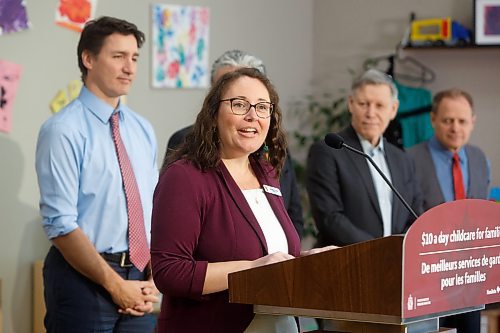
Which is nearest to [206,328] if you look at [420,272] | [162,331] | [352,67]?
[162,331]

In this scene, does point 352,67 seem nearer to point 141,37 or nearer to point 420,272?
point 141,37

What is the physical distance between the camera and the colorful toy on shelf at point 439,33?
219 inches

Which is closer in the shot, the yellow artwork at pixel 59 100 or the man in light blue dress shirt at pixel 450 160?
the man in light blue dress shirt at pixel 450 160

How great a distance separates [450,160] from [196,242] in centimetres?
235

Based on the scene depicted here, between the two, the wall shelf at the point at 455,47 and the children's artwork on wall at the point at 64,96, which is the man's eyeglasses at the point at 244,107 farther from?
the wall shelf at the point at 455,47

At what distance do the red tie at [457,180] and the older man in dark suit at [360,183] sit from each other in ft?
1.58

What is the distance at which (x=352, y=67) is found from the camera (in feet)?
20.1

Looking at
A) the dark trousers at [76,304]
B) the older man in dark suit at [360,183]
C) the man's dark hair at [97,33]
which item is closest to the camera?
the dark trousers at [76,304]

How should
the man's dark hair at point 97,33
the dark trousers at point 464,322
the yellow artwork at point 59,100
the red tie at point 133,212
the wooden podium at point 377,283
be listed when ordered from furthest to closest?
the yellow artwork at point 59,100
the dark trousers at point 464,322
the man's dark hair at point 97,33
the red tie at point 133,212
the wooden podium at point 377,283

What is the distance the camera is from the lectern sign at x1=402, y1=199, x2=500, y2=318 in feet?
6.10

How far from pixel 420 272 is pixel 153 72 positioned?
11.4 feet

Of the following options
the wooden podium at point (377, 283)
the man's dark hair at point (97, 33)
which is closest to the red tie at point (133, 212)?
the man's dark hair at point (97, 33)

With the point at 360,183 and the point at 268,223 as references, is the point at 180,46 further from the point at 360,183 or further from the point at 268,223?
the point at 268,223

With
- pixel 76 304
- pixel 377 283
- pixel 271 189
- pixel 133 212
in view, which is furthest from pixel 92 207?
pixel 377 283
